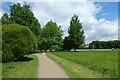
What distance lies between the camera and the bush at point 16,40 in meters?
31.3

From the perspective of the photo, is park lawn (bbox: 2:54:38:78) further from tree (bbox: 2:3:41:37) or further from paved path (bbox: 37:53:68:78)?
tree (bbox: 2:3:41:37)

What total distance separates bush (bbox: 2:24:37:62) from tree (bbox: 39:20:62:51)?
178 ft

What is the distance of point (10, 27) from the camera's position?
3325cm

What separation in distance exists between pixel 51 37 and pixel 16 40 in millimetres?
58092

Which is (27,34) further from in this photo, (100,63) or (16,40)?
(100,63)

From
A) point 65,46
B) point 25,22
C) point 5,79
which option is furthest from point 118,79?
point 65,46

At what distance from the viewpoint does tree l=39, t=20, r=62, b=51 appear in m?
87.8

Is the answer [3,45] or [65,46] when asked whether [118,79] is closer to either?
[3,45]

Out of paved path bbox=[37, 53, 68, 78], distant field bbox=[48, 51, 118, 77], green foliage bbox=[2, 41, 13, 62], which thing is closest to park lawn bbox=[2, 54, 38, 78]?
paved path bbox=[37, 53, 68, 78]

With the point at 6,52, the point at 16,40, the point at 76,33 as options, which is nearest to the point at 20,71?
the point at 6,52

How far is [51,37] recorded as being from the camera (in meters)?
89.9

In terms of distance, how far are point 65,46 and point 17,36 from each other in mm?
65384

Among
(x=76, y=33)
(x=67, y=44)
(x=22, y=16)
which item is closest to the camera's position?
(x=22, y=16)

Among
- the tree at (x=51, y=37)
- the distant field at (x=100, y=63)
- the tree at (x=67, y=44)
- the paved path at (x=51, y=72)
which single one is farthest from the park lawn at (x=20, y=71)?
the tree at (x=67, y=44)
